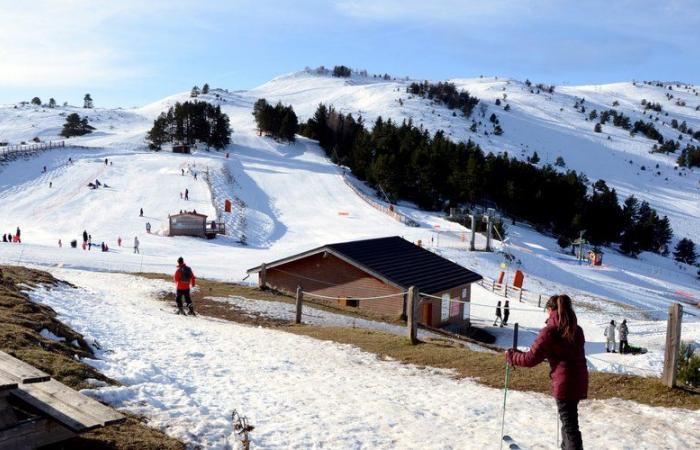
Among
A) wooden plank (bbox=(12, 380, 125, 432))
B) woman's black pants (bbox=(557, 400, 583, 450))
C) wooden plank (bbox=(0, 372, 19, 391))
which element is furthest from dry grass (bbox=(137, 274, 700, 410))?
wooden plank (bbox=(0, 372, 19, 391))

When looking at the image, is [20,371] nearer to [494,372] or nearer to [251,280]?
[494,372]

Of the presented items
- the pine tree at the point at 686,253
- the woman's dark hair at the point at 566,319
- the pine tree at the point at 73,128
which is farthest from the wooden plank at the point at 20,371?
the pine tree at the point at 73,128

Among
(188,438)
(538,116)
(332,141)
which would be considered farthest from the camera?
(538,116)

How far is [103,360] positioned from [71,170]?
67.7 metres

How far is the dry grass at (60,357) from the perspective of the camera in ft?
19.8

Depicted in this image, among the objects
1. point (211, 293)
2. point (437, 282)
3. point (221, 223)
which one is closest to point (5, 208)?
point (221, 223)

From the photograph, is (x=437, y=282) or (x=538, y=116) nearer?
(x=437, y=282)

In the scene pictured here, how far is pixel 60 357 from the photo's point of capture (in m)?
8.28

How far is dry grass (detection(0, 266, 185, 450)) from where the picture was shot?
19.8 ft

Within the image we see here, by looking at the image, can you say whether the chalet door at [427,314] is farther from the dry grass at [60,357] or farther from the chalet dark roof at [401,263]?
the dry grass at [60,357]

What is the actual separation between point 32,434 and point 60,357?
3.38 m

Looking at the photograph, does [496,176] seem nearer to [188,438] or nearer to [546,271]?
[546,271]

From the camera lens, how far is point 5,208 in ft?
176

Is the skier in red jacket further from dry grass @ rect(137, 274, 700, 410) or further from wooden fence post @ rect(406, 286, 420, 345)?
wooden fence post @ rect(406, 286, 420, 345)
